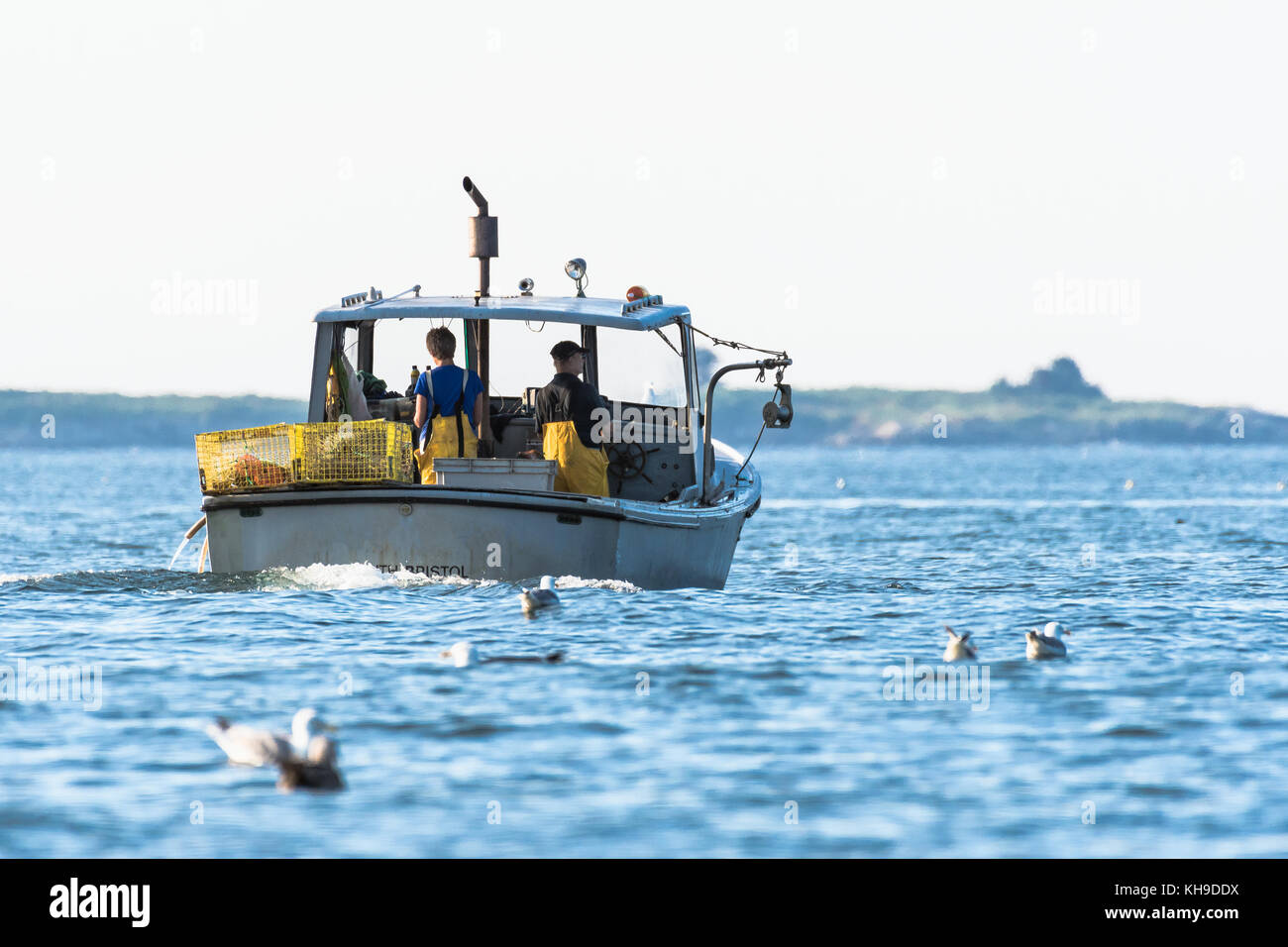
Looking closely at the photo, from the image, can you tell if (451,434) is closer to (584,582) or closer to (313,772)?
(584,582)

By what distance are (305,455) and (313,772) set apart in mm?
5882

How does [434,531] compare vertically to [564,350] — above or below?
below

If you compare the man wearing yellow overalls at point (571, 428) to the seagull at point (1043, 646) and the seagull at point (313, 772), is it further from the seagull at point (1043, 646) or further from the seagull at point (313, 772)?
the seagull at point (313, 772)

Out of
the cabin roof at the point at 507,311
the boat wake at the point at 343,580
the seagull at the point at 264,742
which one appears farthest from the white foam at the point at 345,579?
the seagull at the point at 264,742

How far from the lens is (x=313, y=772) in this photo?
7949mm

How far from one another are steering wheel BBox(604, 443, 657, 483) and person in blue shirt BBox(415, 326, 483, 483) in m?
1.86

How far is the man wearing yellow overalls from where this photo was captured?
46.8ft

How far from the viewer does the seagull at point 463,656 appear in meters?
11.1

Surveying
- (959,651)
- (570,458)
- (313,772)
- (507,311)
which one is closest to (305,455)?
(570,458)

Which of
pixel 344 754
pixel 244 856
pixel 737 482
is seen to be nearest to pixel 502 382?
pixel 737 482
